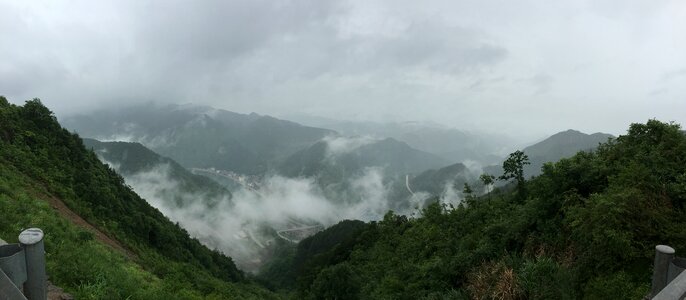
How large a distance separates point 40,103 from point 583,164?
4608 cm

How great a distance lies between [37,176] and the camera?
79.7ft

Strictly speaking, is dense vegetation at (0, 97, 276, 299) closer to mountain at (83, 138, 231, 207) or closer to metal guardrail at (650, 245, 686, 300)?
metal guardrail at (650, 245, 686, 300)

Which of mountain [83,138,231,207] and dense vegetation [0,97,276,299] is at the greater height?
mountain [83,138,231,207]

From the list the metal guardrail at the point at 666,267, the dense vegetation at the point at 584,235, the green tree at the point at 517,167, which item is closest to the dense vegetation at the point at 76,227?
the metal guardrail at the point at 666,267

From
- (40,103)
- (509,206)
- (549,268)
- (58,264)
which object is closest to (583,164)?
(549,268)

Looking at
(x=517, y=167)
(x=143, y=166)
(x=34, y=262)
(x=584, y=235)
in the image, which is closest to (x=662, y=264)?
(x=34, y=262)

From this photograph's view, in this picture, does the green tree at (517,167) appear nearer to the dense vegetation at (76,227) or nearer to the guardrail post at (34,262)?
the dense vegetation at (76,227)

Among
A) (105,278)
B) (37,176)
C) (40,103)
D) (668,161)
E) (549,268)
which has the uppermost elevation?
(40,103)

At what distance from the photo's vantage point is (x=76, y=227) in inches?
635

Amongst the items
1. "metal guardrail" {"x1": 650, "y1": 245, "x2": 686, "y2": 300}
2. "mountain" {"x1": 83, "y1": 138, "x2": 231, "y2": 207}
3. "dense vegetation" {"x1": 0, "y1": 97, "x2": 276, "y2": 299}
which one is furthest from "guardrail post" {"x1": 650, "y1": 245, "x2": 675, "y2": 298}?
"mountain" {"x1": 83, "y1": 138, "x2": 231, "y2": 207}

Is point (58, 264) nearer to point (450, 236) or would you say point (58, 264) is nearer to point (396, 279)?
Result: point (396, 279)

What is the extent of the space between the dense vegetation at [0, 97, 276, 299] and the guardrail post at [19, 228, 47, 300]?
5732 mm

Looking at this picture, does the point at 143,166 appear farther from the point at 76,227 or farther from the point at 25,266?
the point at 25,266

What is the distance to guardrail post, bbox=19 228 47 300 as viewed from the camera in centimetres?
358
